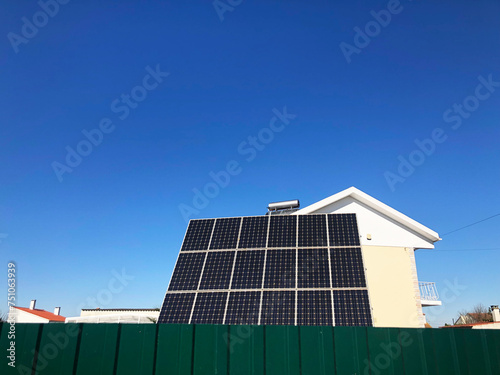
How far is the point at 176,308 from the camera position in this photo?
14.5m

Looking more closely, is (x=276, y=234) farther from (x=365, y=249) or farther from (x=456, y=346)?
(x=456, y=346)

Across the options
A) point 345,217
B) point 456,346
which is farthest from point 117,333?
point 345,217

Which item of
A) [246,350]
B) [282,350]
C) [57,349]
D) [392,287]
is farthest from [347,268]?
[57,349]

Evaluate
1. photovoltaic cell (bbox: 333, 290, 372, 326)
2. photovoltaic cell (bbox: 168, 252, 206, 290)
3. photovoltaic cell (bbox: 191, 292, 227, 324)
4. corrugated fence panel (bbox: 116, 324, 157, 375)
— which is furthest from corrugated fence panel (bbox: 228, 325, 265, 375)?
photovoltaic cell (bbox: 168, 252, 206, 290)

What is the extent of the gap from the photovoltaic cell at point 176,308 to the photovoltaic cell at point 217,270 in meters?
0.94

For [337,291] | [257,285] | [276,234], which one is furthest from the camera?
[276,234]

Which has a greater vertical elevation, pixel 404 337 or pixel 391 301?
pixel 391 301

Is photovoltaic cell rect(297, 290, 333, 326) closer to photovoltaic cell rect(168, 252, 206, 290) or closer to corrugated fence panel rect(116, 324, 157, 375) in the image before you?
photovoltaic cell rect(168, 252, 206, 290)

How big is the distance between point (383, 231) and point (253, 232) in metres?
8.65

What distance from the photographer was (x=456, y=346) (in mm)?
9828

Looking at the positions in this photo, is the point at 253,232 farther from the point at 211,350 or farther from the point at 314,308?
the point at 211,350

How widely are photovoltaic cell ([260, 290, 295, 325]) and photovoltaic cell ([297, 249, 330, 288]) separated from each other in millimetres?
878

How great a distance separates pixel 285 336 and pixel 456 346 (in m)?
5.30

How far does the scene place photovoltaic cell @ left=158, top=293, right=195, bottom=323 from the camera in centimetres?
1403
